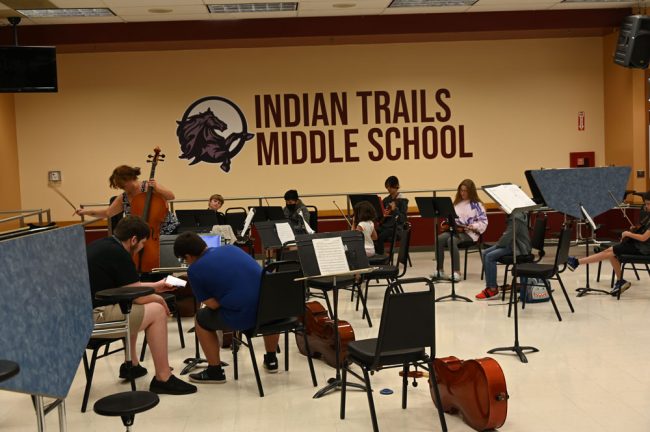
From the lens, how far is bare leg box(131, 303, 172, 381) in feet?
17.8

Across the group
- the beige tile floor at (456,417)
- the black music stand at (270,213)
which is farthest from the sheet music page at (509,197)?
the black music stand at (270,213)

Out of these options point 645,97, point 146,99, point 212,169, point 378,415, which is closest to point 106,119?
point 146,99

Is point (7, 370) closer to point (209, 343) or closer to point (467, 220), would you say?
point (209, 343)

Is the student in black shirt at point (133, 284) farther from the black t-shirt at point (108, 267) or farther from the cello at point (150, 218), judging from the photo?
the cello at point (150, 218)

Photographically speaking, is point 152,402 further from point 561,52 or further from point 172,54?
point 561,52

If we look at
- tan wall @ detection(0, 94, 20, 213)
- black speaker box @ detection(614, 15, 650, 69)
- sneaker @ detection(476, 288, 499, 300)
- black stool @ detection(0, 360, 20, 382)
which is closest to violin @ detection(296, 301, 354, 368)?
sneaker @ detection(476, 288, 499, 300)

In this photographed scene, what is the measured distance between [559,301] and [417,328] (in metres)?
4.03

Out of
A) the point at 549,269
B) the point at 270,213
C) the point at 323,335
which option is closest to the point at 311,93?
the point at 270,213

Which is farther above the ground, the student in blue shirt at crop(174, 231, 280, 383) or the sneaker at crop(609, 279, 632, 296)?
the student in blue shirt at crop(174, 231, 280, 383)

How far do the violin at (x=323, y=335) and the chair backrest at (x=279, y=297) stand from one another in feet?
0.88

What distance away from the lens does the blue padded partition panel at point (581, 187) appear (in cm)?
998

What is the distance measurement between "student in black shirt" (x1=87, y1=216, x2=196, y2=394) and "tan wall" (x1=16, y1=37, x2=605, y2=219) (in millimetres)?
7088

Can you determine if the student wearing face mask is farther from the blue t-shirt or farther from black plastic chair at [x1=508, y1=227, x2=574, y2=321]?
the blue t-shirt

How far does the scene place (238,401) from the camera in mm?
5246
